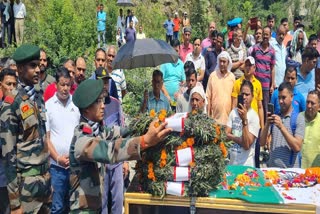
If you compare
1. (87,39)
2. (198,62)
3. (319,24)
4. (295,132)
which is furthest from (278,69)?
(319,24)

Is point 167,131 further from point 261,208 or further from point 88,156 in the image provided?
point 261,208

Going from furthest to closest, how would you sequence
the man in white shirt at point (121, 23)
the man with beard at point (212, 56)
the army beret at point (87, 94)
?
the man in white shirt at point (121, 23), the man with beard at point (212, 56), the army beret at point (87, 94)

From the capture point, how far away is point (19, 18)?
13.8m

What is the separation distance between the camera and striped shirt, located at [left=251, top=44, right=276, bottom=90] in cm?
657

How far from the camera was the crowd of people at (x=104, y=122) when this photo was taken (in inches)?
110

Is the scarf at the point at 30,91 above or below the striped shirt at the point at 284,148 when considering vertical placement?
above

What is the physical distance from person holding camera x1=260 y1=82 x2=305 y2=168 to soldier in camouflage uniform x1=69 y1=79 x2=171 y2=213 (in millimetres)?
1566

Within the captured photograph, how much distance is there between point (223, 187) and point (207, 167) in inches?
12.5

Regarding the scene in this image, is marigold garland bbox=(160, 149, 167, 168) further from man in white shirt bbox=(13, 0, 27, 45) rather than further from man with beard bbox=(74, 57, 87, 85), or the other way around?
man in white shirt bbox=(13, 0, 27, 45)

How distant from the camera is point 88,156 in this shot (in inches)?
103

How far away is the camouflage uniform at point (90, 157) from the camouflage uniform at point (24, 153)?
0.47 m

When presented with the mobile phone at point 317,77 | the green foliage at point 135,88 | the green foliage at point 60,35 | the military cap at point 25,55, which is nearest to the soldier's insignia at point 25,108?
the military cap at point 25,55

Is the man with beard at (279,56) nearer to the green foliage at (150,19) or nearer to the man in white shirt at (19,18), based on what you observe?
the man in white shirt at (19,18)

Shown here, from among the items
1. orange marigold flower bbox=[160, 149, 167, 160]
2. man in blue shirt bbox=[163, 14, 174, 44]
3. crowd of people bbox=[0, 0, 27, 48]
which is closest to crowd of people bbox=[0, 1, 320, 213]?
orange marigold flower bbox=[160, 149, 167, 160]
